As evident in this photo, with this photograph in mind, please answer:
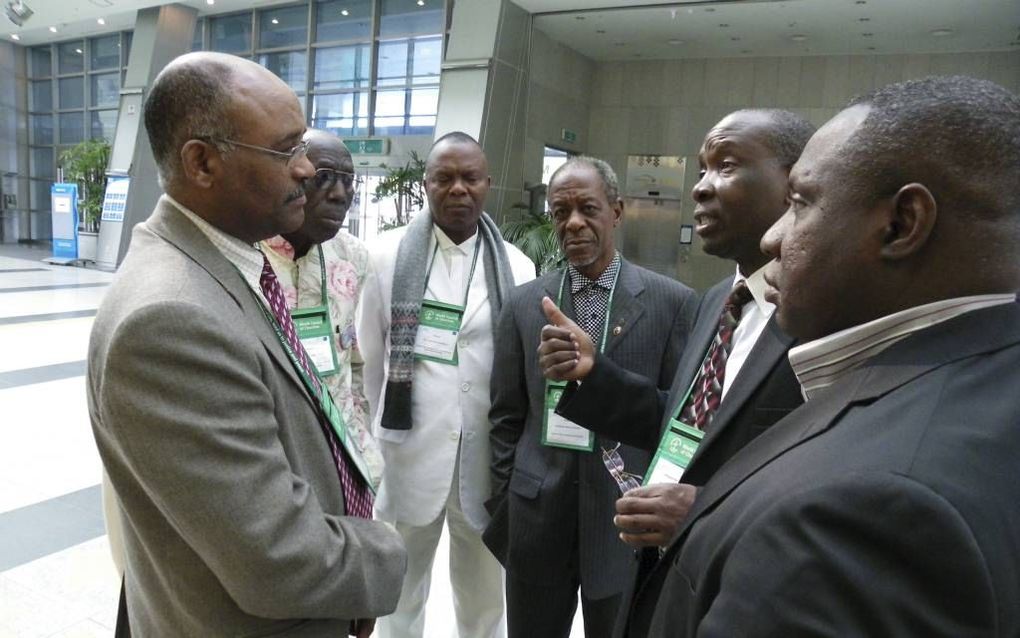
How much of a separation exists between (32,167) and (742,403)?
69.9 ft

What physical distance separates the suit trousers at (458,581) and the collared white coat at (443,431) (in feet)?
0.27

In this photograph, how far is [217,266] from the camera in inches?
42.5

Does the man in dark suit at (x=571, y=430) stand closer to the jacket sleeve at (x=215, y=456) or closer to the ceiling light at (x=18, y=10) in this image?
the jacket sleeve at (x=215, y=456)

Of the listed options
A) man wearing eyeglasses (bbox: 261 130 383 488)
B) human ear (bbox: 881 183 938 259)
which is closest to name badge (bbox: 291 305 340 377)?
man wearing eyeglasses (bbox: 261 130 383 488)

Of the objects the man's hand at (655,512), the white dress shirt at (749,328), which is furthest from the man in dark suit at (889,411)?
the white dress shirt at (749,328)

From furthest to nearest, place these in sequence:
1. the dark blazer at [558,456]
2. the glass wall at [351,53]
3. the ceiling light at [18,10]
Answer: the ceiling light at [18,10]
the glass wall at [351,53]
the dark blazer at [558,456]

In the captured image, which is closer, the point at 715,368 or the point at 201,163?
the point at 201,163

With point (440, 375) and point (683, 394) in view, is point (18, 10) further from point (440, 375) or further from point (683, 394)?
point (683, 394)

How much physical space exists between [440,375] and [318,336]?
1.44 feet

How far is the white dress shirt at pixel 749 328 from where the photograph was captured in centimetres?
134

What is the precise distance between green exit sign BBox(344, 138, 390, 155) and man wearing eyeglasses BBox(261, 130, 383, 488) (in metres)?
10.1

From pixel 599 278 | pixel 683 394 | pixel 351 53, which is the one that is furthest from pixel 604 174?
pixel 351 53

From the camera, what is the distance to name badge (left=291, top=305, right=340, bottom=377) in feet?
6.11

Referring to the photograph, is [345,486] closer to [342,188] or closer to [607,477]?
[607,477]
